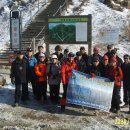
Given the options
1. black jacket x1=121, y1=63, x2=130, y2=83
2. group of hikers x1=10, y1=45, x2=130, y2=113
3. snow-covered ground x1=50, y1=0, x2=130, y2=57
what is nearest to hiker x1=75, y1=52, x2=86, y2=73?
group of hikers x1=10, y1=45, x2=130, y2=113

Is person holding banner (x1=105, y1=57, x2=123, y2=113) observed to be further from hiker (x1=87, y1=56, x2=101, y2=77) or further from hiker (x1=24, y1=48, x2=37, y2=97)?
hiker (x1=24, y1=48, x2=37, y2=97)

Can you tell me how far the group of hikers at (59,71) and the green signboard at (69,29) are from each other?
5.01m

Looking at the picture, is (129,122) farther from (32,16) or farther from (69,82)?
(32,16)

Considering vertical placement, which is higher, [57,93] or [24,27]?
[24,27]

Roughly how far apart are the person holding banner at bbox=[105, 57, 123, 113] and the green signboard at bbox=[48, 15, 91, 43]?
20.1 ft

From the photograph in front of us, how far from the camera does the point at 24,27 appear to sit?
91.6 ft

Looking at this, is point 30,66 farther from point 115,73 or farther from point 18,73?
point 115,73

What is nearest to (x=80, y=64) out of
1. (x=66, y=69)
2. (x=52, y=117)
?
(x=66, y=69)

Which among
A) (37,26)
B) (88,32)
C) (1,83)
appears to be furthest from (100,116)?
(37,26)

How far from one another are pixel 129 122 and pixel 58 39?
7.98 meters

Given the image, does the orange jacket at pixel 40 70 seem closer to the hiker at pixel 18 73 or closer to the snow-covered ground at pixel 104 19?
the hiker at pixel 18 73

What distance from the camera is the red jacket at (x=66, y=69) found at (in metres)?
11.4

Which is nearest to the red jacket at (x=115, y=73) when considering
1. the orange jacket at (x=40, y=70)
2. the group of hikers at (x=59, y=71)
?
the group of hikers at (x=59, y=71)

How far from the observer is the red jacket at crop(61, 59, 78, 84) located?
1139 cm
